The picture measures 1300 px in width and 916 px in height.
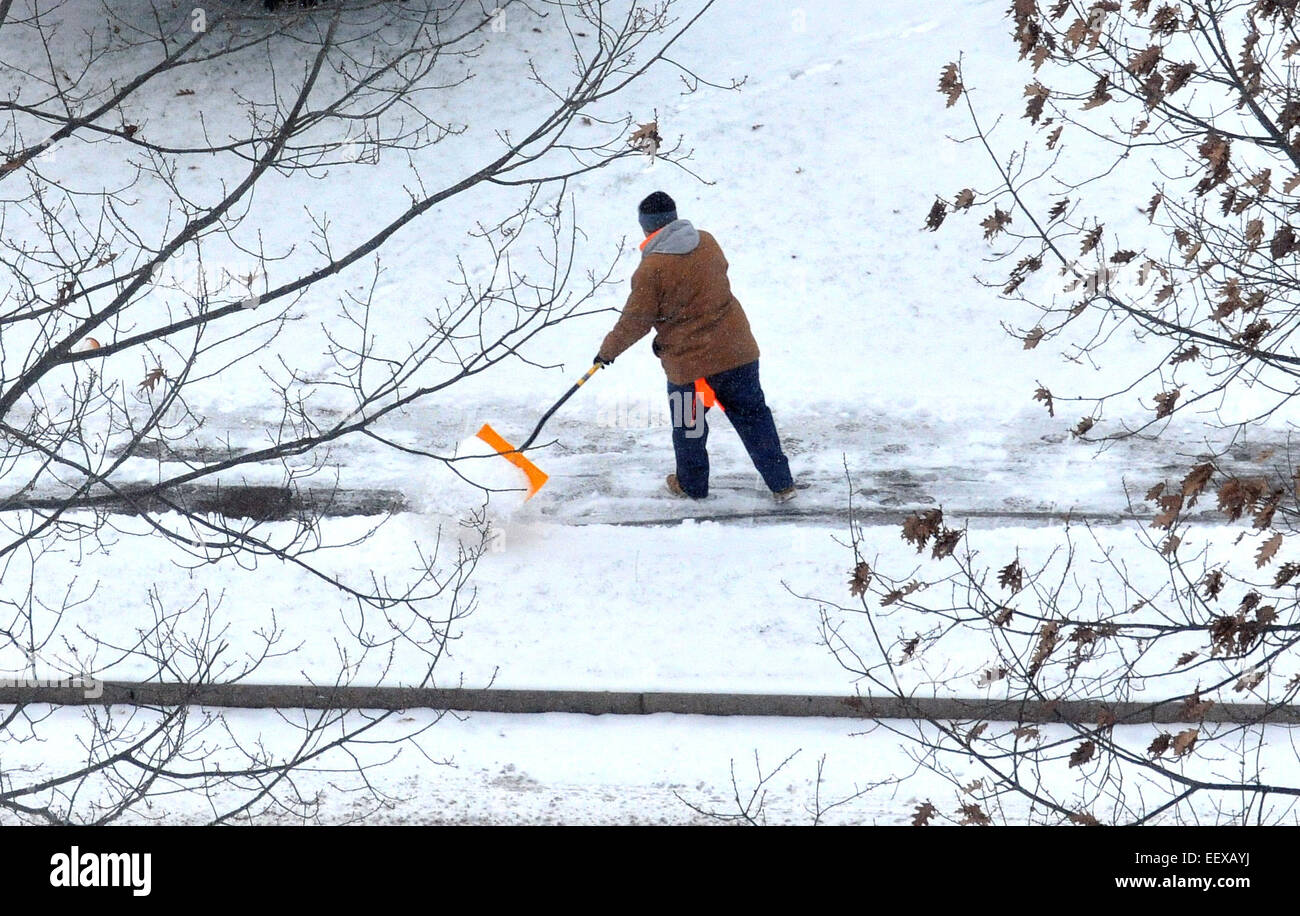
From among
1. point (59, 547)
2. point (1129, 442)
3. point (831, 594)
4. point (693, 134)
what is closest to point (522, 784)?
point (831, 594)

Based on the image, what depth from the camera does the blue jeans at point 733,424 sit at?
6773 mm

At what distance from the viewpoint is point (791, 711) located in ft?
19.3

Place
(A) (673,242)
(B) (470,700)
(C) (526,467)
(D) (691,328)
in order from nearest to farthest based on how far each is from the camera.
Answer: (B) (470,700), (A) (673,242), (D) (691,328), (C) (526,467)

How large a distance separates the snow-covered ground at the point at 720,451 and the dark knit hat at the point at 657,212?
1.77 meters

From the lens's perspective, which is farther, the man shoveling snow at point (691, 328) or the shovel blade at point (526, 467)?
the shovel blade at point (526, 467)

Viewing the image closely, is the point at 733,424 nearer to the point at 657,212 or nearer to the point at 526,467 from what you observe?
the point at 526,467

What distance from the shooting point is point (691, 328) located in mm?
6602

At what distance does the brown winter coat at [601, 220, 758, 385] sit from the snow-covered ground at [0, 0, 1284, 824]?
3.46 ft

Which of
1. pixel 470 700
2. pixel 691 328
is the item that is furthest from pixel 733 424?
pixel 470 700

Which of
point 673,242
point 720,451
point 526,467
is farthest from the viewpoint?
point 720,451

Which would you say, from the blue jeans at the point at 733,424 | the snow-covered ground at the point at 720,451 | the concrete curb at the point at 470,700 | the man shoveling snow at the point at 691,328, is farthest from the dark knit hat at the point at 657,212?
the concrete curb at the point at 470,700

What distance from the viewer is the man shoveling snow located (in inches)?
255

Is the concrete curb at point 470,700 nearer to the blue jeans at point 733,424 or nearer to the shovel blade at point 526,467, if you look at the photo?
the shovel blade at point 526,467

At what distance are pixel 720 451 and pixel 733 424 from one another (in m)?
1.15
